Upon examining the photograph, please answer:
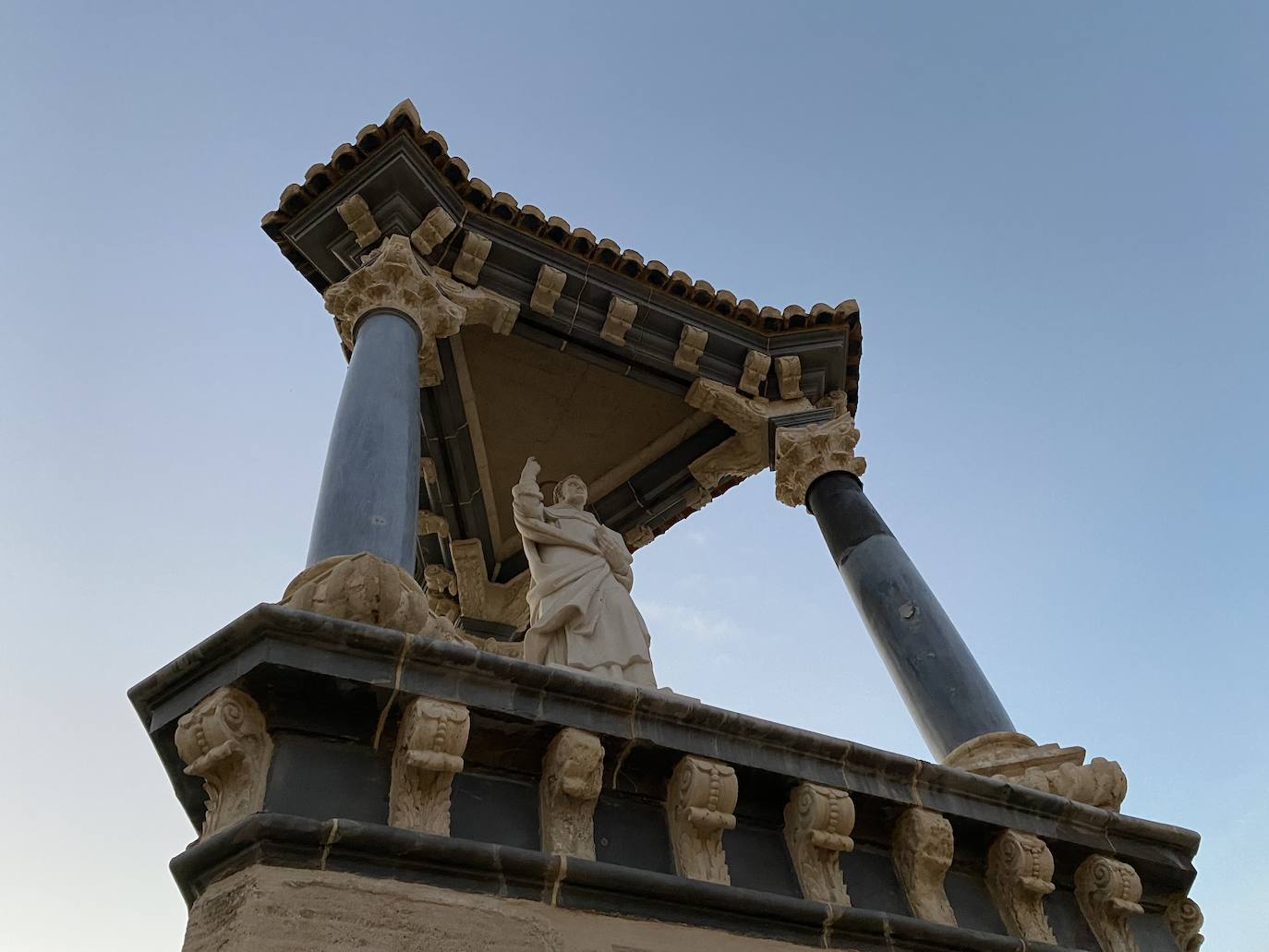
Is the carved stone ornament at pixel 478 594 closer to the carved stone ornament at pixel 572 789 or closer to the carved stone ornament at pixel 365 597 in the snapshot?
the carved stone ornament at pixel 365 597

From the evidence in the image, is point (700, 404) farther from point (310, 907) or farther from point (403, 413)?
point (310, 907)

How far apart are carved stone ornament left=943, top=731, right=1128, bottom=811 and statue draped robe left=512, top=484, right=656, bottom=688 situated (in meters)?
2.20

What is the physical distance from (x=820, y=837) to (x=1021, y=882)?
1.24m

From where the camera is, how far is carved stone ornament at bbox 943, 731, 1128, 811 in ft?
21.3

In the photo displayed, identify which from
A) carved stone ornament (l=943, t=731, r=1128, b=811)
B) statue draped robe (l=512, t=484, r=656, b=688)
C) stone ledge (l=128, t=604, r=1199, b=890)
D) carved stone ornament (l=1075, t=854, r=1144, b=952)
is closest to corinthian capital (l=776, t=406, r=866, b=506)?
statue draped robe (l=512, t=484, r=656, b=688)

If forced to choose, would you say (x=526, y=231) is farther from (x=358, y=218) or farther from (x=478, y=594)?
(x=478, y=594)

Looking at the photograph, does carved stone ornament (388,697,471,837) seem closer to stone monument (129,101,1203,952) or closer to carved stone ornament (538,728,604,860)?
stone monument (129,101,1203,952)

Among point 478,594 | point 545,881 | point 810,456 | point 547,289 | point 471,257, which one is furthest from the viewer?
point 478,594

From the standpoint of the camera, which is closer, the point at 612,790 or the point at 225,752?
the point at 225,752

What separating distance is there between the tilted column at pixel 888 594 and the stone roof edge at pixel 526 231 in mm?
1188

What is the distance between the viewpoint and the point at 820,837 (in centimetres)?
533

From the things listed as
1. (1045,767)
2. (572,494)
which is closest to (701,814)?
(1045,767)

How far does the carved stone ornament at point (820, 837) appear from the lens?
17.4 feet

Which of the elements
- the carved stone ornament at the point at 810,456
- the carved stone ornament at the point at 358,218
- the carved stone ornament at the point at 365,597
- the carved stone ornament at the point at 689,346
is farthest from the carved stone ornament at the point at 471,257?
the carved stone ornament at the point at 365,597
